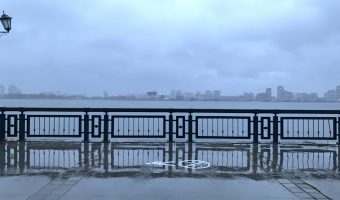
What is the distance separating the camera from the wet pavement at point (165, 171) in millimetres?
7363

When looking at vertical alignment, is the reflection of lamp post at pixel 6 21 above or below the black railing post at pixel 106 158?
above

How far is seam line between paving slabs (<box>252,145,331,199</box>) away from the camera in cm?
723

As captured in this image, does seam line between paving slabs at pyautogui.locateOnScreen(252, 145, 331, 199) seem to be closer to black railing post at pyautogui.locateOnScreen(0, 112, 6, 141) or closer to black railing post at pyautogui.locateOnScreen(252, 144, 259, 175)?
black railing post at pyautogui.locateOnScreen(252, 144, 259, 175)

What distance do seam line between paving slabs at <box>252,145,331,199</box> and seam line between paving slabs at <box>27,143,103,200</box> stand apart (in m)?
3.58

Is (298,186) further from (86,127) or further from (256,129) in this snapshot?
(86,127)

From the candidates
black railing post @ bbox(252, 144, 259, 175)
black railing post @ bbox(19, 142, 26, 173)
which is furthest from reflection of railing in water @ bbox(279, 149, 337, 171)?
black railing post @ bbox(19, 142, 26, 173)

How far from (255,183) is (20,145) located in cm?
818

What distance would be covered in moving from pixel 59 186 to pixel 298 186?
13.1 ft

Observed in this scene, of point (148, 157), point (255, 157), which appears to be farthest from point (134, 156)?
point (255, 157)

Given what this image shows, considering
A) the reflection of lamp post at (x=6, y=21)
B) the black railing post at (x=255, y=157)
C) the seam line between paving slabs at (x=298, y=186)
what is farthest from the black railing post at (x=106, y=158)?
the reflection of lamp post at (x=6, y=21)

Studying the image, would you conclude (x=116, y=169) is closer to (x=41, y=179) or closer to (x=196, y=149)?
(x=41, y=179)

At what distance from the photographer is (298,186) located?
26.2ft

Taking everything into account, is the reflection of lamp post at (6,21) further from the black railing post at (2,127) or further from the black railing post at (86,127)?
the black railing post at (86,127)

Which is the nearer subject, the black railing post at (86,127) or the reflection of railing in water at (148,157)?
the reflection of railing in water at (148,157)
